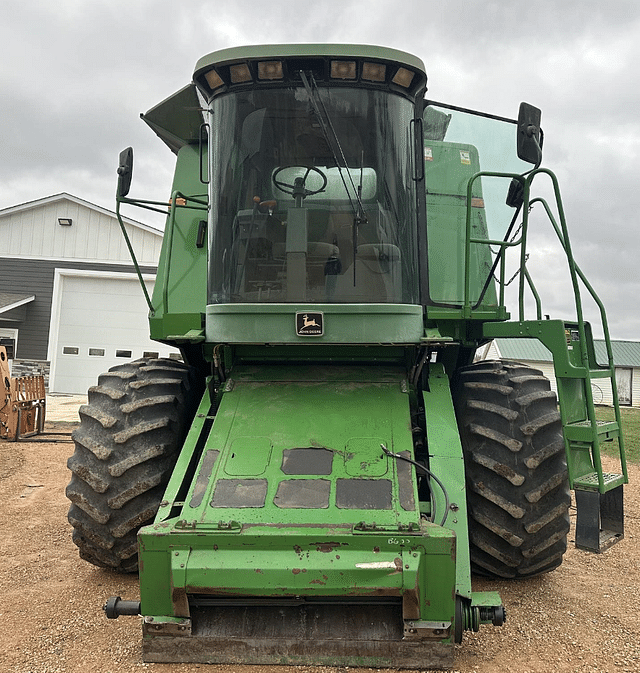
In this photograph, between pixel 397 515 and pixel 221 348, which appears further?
pixel 221 348

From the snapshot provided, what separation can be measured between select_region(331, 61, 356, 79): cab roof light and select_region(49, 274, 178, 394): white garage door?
562 inches

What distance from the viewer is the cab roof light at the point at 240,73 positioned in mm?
4086

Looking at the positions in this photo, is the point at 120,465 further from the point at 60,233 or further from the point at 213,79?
the point at 60,233

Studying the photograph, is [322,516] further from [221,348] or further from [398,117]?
[398,117]

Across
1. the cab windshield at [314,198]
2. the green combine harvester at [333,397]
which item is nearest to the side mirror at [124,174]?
the green combine harvester at [333,397]

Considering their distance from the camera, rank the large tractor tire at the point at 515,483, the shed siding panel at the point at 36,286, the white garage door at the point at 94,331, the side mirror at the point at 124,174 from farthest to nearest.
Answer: the shed siding panel at the point at 36,286 < the white garage door at the point at 94,331 < the side mirror at the point at 124,174 < the large tractor tire at the point at 515,483

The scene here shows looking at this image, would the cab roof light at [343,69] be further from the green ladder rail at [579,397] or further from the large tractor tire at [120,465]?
the large tractor tire at [120,465]

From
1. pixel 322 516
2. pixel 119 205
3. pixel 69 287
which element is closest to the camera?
pixel 322 516

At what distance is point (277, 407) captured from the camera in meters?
4.13

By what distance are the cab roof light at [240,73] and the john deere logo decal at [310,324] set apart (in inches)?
57.8

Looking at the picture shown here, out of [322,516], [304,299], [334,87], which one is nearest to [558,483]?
[322,516]

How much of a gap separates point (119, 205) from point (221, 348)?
49.8 inches

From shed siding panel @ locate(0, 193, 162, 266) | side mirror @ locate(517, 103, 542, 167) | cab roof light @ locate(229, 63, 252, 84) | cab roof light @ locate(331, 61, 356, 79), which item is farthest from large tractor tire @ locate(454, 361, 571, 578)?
shed siding panel @ locate(0, 193, 162, 266)

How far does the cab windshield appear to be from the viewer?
13.4 feet
